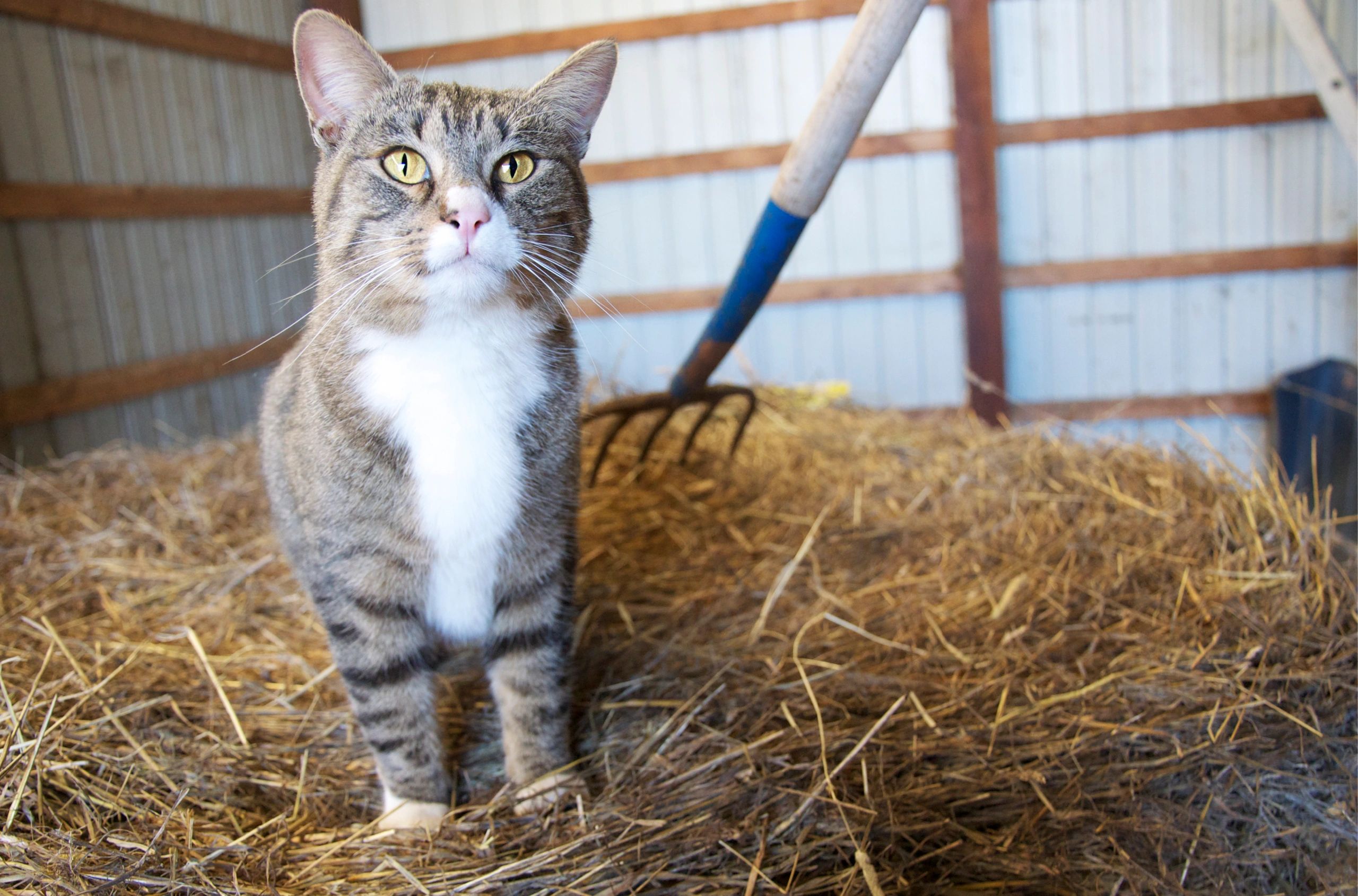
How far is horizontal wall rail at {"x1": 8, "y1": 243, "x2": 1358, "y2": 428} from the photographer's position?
5078 millimetres

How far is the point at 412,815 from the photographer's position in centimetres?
168

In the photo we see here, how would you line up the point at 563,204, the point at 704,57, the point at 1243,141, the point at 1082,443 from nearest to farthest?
the point at 563,204 < the point at 1082,443 < the point at 1243,141 < the point at 704,57

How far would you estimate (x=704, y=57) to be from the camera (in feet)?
20.1

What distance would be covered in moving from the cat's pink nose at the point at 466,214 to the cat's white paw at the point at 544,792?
3.20 feet

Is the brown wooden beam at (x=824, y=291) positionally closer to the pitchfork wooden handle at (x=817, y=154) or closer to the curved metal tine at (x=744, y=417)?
the curved metal tine at (x=744, y=417)

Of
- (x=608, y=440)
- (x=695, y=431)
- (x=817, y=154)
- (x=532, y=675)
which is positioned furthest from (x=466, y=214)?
(x=695, y=431)

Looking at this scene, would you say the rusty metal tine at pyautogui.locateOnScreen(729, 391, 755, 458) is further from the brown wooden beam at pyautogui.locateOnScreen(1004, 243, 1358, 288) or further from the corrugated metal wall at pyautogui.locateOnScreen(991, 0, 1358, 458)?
the brown wooden beam at pyautogui.locateOnScreen(1004, 243, 1358, 288)

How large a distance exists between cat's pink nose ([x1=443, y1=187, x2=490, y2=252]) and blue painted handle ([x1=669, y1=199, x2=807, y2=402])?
973mm

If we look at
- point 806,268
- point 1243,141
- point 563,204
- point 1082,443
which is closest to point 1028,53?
point 1243,141

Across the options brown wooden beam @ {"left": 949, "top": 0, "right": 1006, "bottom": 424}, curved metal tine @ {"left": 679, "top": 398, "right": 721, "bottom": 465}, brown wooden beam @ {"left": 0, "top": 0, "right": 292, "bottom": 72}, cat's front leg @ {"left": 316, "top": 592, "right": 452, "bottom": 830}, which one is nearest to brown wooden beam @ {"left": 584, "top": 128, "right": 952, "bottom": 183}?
brown wooden beam @ {"left": 949, "top": 0, "right": 1006, "bottom": 424}

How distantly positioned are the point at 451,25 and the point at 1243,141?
519 centimetres

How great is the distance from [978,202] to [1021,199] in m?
0.30

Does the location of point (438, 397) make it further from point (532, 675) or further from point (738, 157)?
point (738, 157)

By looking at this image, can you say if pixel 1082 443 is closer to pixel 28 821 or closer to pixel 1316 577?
pixel 1316 577
